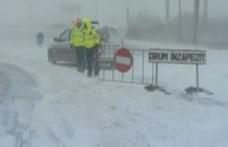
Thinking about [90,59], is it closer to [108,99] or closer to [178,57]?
[178,57]

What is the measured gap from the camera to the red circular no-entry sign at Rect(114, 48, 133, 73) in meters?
18.0

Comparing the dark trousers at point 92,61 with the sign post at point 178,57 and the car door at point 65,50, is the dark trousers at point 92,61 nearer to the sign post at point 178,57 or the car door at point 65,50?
the sign post at point 178,57

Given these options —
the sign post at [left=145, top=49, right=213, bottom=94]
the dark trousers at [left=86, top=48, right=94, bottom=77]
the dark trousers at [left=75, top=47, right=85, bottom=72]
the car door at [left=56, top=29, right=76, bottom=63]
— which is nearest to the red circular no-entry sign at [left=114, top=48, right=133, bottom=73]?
the sign post at [left=145, top=49, right=213, bottom=94]

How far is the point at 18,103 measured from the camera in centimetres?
1493

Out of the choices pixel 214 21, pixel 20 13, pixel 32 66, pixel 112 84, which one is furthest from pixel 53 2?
pixel 112 84

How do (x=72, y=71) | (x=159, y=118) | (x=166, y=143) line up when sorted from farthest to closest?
(x=72, y=71) < (x=159, y=118) < (x=166, y=143)

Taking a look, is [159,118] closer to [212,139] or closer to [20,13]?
[212,139]

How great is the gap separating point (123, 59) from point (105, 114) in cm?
489

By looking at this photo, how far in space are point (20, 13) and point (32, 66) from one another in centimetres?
8714

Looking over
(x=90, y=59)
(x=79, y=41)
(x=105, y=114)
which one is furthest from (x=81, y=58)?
(x=105, y=114)

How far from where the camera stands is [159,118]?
13.0m

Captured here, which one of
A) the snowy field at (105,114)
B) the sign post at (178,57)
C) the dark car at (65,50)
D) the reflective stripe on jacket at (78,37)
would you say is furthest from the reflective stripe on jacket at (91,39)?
the sign post at (178,57)

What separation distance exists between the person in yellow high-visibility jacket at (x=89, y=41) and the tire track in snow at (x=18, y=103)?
173 centimetres

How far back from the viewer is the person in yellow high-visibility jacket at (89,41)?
2092 cm
